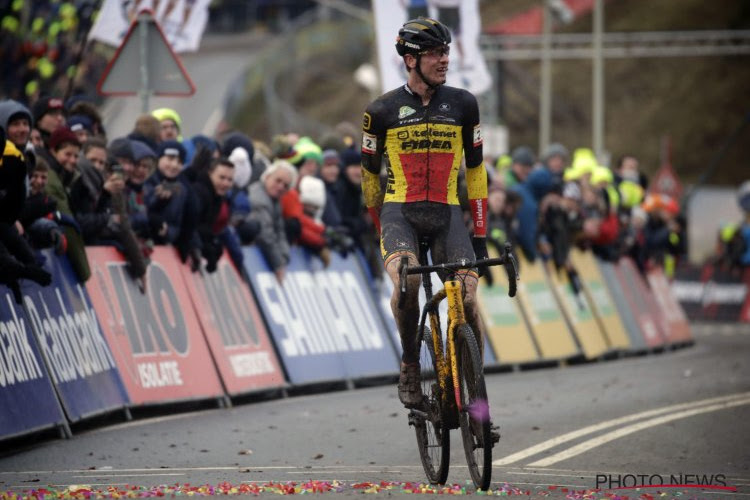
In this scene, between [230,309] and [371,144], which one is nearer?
[371,144]

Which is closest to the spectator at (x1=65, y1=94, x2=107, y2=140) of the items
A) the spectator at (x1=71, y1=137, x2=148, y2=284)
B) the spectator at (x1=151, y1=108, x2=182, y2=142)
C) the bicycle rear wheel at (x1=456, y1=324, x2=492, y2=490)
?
the spectator at (x1=151, y1=108, x2=182, y2=142)

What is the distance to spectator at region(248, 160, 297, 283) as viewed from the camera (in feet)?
53.7

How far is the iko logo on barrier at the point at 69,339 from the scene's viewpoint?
1220 cm

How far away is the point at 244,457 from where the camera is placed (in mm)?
11047

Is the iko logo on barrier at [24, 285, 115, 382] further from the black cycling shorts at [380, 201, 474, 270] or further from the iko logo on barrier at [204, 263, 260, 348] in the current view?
the black cycling shorts at [380, 201, 474, 270]

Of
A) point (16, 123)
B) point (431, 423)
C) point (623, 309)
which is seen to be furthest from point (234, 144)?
point (623, 309)

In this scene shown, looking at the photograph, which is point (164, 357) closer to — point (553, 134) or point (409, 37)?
point (409, 37)

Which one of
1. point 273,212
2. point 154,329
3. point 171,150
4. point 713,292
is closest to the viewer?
point 154,329

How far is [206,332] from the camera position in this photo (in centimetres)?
1488

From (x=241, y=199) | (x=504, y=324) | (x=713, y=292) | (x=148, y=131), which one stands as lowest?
(x=713, y=292)

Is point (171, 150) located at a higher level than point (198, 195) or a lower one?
higher

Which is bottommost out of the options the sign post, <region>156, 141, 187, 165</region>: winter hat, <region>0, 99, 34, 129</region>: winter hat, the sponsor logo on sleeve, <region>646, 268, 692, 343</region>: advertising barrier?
<region>646, 268, 692, 343</region>: advertising barrier

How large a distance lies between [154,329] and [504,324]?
693 cm

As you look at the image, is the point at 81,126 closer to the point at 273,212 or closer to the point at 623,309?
the point at 273,212
